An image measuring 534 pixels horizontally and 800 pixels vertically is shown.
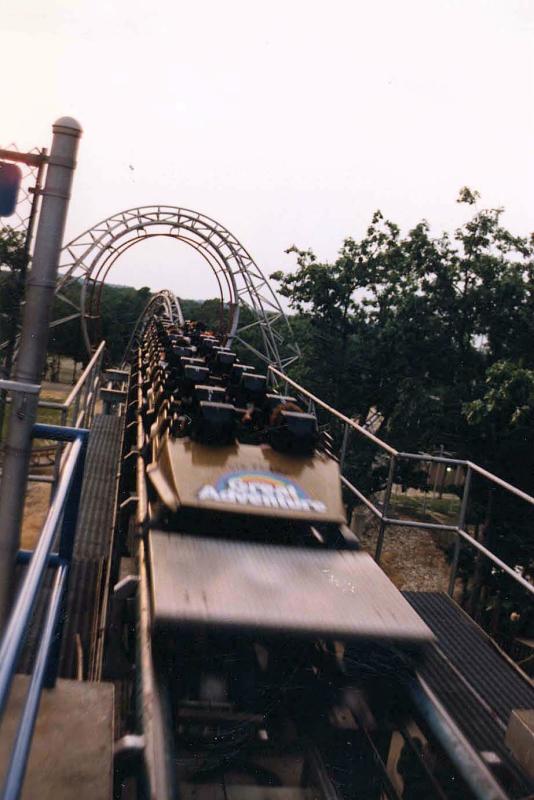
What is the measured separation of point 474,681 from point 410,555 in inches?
904

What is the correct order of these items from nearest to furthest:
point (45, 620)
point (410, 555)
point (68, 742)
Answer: point (45, 620) → point (68, 742) → point (410, 555)

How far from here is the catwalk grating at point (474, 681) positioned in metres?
3.37

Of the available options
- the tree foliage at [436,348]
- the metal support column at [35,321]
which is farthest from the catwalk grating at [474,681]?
the tree foliage at [436,348]

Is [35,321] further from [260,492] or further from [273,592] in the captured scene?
[273,592]

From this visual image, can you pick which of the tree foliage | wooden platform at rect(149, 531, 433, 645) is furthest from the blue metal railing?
the tree foliage

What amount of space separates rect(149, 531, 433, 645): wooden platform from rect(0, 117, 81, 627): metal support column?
810 mm

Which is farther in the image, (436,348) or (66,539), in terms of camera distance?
(436,348)

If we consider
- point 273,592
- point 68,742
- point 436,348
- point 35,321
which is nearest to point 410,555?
point 436,348

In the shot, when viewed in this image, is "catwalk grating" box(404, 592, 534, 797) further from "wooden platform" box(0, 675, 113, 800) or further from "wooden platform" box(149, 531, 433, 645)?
"wooden platform" box(0, 675, 113, 800)

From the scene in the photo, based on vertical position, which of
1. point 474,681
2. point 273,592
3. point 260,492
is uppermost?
point 260,492

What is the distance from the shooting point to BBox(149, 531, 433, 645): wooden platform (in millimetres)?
3213

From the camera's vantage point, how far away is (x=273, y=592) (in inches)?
138

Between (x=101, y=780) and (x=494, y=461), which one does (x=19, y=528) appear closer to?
(x=101, y=780)

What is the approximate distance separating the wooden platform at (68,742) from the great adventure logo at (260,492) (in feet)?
6.11
